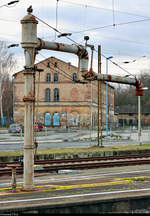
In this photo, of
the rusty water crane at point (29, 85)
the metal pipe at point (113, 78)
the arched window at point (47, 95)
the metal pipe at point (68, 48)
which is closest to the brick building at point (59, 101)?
the arched window at point (47, 95)

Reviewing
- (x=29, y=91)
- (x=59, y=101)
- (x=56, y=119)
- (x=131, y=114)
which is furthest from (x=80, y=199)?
(x=131, y=114)

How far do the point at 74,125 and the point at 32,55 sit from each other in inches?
2160

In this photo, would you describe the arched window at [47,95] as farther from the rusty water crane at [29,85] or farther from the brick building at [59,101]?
the rusty water crane at [29,85]

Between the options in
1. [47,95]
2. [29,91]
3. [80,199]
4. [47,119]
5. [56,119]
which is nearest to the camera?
[80,199]

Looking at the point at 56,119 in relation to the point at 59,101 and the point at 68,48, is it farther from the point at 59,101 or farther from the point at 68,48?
the point at 68,48

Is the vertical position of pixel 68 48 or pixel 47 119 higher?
pixel 68 48

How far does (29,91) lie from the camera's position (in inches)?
418

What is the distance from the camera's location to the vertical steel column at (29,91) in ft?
34.7

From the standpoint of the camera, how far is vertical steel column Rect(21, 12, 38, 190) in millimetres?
10570

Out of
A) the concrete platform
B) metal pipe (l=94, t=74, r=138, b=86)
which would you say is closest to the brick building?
metal pipe (l=94, t=74, r=138, b=86)

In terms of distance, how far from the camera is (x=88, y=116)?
65.3 m

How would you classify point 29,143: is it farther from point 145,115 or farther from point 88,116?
point 145,115

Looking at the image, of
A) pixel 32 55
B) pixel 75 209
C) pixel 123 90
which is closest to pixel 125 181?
pixel 75 209

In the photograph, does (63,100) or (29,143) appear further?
(63,100)
